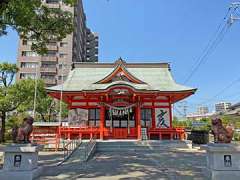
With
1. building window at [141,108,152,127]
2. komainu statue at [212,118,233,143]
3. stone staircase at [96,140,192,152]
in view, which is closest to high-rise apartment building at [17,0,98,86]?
building window at [141,108,152,127]

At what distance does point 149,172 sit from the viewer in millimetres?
8656

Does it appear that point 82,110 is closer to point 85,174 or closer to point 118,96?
point 118,96

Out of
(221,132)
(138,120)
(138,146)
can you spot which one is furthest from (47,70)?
(221,132)

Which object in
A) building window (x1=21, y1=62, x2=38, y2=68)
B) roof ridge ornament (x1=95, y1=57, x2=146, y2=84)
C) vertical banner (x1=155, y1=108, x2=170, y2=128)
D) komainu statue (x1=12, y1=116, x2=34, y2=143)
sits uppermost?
building window (x1=21, y1=62, x2=38, y2=68)

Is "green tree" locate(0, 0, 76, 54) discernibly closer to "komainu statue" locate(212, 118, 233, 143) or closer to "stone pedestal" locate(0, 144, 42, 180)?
"stone pedestal" locate(0, 144, 42, 180)

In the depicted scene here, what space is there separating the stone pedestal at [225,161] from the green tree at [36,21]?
8868mm

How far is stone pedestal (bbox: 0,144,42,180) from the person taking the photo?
740cm

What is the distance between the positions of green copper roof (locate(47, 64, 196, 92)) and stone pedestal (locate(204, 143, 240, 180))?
1233 cm

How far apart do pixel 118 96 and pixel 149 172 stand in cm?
1231

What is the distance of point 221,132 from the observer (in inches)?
308

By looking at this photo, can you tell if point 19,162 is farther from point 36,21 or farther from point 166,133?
point 166,133

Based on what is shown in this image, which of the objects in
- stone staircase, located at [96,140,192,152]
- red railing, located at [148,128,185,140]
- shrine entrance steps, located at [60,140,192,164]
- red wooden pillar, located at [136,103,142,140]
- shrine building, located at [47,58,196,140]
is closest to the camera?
shrine entrance steps, located at [60,140,192,164]

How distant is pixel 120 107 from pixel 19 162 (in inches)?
523

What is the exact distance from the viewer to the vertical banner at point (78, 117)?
21078mm
